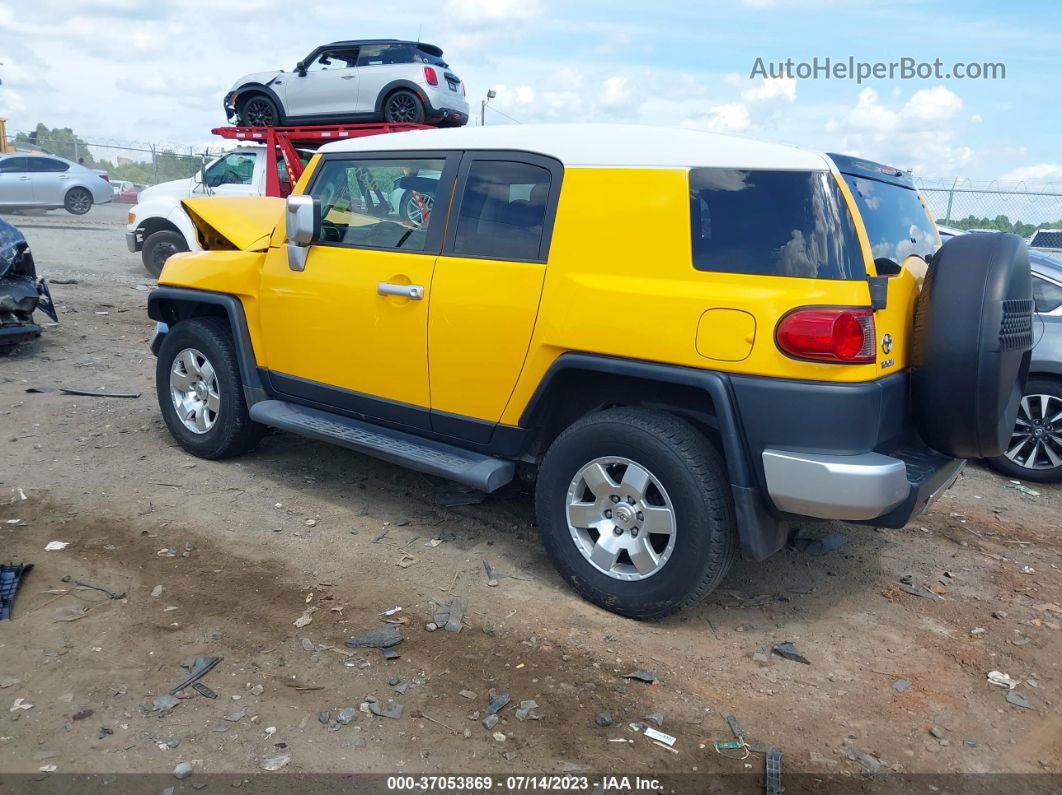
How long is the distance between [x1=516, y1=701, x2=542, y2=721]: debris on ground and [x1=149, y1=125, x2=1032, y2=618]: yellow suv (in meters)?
0.72

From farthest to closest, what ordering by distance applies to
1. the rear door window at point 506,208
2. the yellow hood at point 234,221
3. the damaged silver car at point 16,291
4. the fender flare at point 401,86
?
1. the fender flare at point 401,86
2. the damaged silver car at point 16,291
3. the yellow hood at point 234,221
4. the rear door window at point 506,208

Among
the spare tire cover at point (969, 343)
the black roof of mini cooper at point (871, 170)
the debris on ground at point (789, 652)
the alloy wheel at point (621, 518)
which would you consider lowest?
the debris on ground at point (789, 652)

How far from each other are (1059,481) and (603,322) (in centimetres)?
408

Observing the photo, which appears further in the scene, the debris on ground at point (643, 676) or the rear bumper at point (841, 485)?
the debris on ground at point (643, 676)

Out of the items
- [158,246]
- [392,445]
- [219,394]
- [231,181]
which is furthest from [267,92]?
[392,445]

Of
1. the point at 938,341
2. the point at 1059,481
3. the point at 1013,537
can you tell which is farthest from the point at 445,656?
the point at 1059,481

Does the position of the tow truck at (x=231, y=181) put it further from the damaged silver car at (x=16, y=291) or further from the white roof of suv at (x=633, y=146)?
A: the white roof of suv at (x=633, y=146)

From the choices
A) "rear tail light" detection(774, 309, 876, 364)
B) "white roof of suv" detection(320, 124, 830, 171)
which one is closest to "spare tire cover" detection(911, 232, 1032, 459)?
"rear tail light" detection(774, 309, 876, 364)

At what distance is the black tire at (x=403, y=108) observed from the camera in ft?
37.1

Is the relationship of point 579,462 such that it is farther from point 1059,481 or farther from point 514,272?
point 1059,481

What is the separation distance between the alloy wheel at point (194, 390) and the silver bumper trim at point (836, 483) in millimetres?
3500

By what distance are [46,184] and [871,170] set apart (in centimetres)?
2301

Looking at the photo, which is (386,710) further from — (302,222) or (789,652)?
(302,222)

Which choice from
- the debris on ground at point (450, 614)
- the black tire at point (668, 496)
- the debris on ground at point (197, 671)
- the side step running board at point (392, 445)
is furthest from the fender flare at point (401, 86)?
the debris on ground at point (197, 671)
